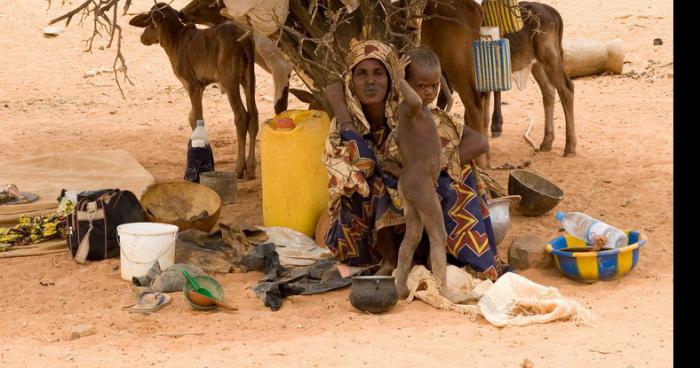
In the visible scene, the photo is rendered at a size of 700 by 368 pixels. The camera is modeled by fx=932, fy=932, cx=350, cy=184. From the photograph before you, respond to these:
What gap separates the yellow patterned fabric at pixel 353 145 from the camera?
16.3 feet

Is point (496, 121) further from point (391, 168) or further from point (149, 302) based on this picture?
point (149, 302)

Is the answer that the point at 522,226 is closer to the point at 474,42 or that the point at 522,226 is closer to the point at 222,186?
the point at 474,42

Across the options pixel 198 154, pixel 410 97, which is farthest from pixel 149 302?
pixel 198 154

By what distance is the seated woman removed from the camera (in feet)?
16.4

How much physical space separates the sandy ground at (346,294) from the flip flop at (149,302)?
0.06 meters

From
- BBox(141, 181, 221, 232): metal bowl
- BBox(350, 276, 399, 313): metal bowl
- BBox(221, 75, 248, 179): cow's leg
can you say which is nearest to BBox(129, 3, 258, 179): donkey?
BBox(221, 75, 248, 179): cow's leg

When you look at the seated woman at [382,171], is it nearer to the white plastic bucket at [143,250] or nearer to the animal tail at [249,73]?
the white plastic bucket at [143,250]

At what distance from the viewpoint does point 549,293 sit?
4.64 meters

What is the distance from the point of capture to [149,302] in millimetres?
4961

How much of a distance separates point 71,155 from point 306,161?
3.56 meters

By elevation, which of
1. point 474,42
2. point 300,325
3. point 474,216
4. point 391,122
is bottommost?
point 300,325

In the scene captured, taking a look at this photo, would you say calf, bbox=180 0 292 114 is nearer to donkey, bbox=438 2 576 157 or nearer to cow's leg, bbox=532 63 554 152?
donkey, bbox=438 2 576 157

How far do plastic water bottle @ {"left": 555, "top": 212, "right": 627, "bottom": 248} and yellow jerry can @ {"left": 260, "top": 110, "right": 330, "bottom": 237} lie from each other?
1621mm
